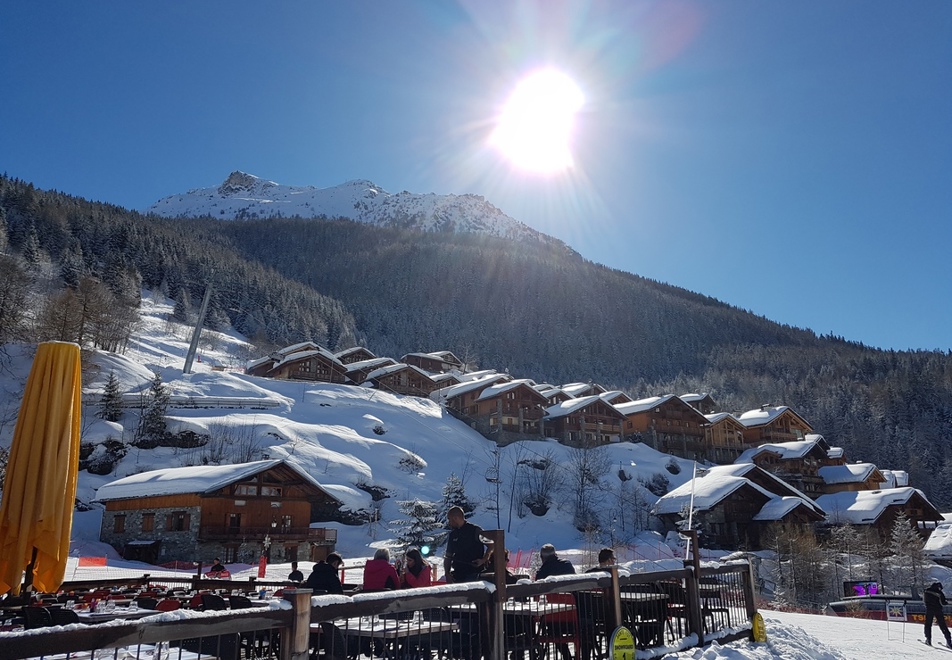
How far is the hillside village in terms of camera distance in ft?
105

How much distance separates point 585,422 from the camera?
6397cm

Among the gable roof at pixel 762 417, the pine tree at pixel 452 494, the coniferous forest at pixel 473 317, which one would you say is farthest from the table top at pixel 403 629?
the gable roof at pixel 762 417

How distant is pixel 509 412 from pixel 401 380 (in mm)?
14999

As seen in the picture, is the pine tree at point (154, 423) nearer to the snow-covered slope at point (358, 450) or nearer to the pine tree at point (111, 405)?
the snow-covered slope at point (358, 450)

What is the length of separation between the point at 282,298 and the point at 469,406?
206ft

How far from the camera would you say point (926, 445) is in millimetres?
95312

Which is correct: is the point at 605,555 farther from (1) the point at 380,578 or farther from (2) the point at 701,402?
(2) the point at 701,402

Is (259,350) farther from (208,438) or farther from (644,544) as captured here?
(644,544)

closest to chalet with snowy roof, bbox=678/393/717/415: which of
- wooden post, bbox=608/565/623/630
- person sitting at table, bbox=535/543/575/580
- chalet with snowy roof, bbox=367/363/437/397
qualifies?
chalet with snowy roof, bbox=367/363/437/397

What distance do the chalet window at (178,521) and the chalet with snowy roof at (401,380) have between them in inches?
1532

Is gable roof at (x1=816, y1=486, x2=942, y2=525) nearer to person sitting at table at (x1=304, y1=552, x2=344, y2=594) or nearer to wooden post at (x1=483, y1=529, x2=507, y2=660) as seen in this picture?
person sitting at table at (x1=304, y1=552, x2=344, y2=594)

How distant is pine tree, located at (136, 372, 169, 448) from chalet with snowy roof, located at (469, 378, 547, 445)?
2785cm

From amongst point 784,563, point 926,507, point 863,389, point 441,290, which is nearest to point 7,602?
point 784,563

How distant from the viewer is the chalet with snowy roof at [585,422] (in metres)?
63.0
